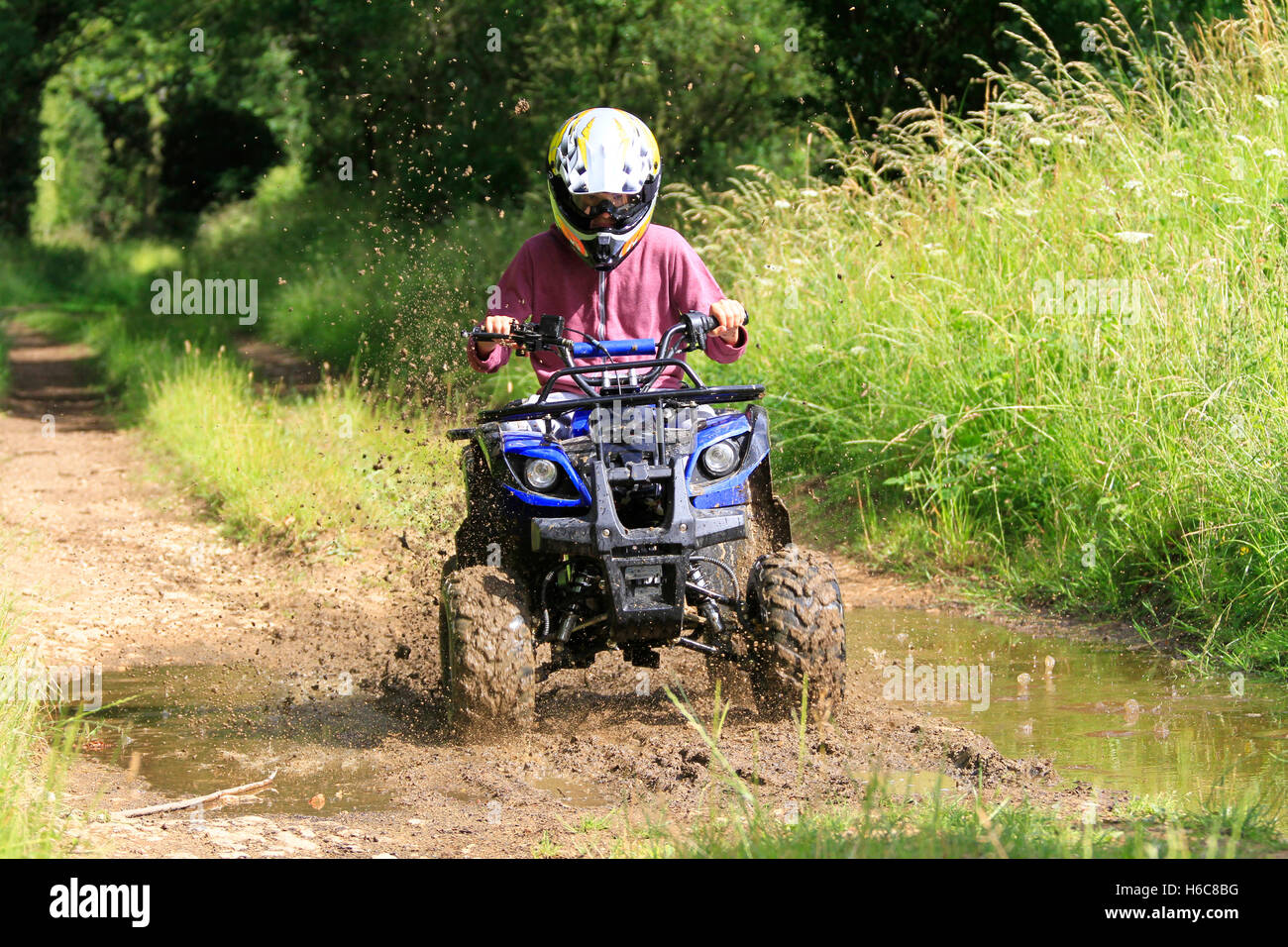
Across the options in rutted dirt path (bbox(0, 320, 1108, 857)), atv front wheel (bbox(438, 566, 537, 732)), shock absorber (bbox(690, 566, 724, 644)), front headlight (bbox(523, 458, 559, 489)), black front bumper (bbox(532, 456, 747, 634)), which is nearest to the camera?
rutted dirt path (bbox(0, 320, 1108, 857))

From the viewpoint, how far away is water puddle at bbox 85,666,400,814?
4.97 metres

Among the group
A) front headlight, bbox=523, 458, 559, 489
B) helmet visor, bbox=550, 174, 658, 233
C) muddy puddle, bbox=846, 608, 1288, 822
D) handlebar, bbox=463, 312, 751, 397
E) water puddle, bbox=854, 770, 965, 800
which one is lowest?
water puddle, bbox=854, 770, 965, 800

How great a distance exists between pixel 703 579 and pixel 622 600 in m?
0.65

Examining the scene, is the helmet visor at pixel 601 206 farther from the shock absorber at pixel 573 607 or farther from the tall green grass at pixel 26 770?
the tall green grass at pixel 26 770

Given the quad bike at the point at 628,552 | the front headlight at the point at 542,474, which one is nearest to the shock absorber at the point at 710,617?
the quad bike at the point at 628,552

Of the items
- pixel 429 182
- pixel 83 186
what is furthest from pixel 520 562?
pixel 83 186

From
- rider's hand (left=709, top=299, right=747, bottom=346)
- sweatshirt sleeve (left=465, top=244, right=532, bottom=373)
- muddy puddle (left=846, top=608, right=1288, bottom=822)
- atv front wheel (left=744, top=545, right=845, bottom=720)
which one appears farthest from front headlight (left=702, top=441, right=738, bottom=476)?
muddy puddle (left=846, top=608, right=1288, bottom=822)

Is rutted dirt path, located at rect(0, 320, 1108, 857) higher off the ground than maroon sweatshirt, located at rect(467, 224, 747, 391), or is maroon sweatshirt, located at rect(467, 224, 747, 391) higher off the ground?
maroon sweatshirt, located at rect(467, 224, 747, 391)

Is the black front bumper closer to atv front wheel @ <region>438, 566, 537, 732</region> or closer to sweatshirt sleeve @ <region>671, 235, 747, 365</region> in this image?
atv front wheel @ <region>438, 566, 537, 732</region>

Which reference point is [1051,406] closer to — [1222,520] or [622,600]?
[1222,520]

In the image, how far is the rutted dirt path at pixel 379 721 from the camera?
446 cm

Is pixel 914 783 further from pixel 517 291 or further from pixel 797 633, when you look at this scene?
pixel 517 291

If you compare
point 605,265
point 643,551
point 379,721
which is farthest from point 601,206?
point 379,721

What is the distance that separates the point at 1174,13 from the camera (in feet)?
39.7
